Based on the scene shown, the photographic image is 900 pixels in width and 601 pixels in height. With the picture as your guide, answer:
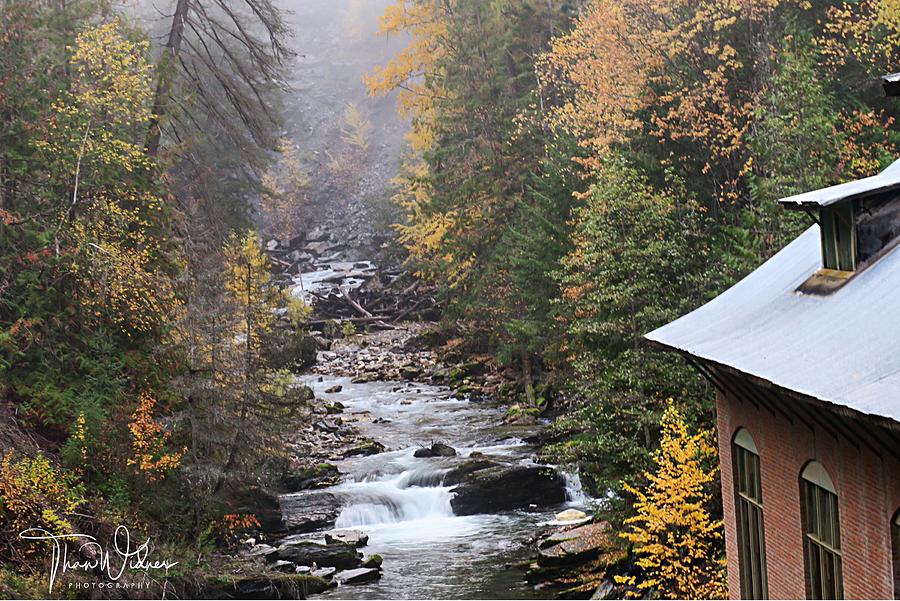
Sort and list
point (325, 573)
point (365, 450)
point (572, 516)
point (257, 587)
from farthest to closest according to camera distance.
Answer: point (365, 450)
point (572, 516)
point (325, 573)
point (257, 587)

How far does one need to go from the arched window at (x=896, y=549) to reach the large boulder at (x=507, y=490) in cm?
1633

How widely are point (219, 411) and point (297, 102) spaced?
8586cm

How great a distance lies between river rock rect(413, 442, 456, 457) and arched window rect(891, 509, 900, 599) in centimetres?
2020

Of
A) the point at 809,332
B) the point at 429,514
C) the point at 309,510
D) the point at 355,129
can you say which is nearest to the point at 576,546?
the point at 429,514

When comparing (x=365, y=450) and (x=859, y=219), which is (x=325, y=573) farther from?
(x=859, y=219)

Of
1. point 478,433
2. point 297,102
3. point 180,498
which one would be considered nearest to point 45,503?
point 180,498

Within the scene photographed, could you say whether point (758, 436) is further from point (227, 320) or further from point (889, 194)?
point (227, 320)

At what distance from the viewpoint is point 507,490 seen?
82.5ft

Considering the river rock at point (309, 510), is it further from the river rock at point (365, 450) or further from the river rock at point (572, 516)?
the river rock at point (572, 516)

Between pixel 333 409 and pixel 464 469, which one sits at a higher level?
pixel 333 409

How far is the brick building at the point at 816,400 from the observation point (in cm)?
845

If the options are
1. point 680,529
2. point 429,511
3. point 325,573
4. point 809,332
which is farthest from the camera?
point 429,511

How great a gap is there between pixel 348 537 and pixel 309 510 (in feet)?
8.22

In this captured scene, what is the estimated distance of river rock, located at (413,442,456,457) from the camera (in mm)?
28380
